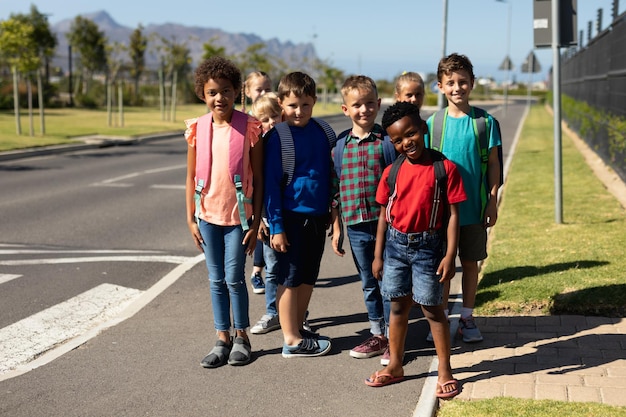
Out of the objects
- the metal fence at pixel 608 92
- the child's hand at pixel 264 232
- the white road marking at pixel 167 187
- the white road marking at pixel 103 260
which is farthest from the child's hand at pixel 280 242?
the white road marking at pixel 167 187

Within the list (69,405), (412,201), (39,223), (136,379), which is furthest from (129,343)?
(39,223)

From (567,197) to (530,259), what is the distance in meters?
4.46

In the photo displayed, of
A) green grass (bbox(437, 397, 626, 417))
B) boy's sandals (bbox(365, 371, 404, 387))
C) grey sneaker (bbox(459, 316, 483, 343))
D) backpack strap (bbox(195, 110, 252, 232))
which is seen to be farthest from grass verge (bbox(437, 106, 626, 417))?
backpack strap (bbox(195, 110, 252, 232))

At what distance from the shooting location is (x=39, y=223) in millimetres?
9977

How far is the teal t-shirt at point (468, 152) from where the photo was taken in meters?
5.08

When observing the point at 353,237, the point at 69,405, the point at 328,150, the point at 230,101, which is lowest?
the point at 69,405

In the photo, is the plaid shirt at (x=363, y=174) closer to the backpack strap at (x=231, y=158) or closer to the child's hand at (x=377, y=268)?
the child's hand at (x=377, y=268)

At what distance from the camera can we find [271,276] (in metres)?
5.43

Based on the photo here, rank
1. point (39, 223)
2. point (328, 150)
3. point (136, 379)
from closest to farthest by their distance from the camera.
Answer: point (136, 379) → point (328, 150) → point (39, 223)

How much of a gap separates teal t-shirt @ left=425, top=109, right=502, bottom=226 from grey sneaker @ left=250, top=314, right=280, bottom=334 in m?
1.56

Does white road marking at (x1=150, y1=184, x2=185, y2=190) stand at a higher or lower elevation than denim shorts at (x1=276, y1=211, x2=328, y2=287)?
lower

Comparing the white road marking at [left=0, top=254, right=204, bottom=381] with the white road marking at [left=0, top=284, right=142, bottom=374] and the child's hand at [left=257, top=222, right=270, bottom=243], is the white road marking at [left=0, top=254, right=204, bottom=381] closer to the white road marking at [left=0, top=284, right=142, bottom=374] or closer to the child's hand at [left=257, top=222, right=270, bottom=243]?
the white road marking at [left=0, top=284, right=142, bottom=374]

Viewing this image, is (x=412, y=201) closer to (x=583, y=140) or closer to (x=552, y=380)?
(x=552, y=380)

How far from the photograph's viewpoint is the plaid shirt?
4.85 m
